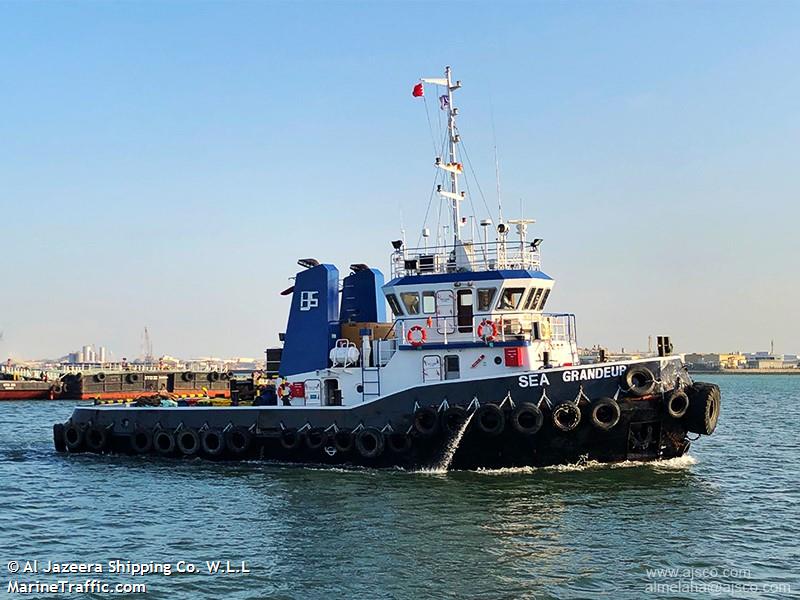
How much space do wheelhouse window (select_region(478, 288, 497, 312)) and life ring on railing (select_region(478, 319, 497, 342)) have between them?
1.35 feet

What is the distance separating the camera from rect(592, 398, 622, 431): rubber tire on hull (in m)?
17.8

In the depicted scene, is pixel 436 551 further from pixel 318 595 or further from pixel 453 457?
pixel 453 457

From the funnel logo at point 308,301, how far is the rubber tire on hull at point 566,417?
Result: 23.3 feet

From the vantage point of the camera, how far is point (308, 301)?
71.6 feet

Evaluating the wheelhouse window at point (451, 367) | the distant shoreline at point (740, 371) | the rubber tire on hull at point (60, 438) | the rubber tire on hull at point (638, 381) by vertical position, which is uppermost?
the wheelhouse window at point (451, 367)

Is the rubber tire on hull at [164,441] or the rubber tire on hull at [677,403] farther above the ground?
the rubber tire on hull at [677,403]

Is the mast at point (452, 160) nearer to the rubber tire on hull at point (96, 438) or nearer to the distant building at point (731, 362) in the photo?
the rubber tire on hull at point (96, 438)

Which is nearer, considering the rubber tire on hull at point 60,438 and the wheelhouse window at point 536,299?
the wheelhouse window at point 536,299

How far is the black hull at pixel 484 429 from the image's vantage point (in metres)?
18.1

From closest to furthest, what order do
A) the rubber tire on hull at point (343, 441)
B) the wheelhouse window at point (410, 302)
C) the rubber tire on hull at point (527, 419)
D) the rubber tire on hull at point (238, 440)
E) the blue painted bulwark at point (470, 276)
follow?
1. the rubber tire on hull at point (527, 419)
2. the blue painted bulwark at point (470, 276)
3. the rubber tire on hull at point (343, 441)
4. the wheelhouse window at point (410, 302)
5. the rubber tire on hull at point (238, 440)

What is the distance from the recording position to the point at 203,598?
11.0m

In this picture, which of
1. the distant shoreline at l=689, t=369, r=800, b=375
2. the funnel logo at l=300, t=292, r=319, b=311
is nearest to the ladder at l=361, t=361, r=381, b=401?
the funnel logo at l=300, t=292, r=319, b=311

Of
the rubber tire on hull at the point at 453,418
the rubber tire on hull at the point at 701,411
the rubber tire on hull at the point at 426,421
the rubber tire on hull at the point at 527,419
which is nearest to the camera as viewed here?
the rubber tire on hull at the point at 527,419

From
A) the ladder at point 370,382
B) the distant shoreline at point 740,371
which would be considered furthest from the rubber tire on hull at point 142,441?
the distant shoreline at point 740,371
